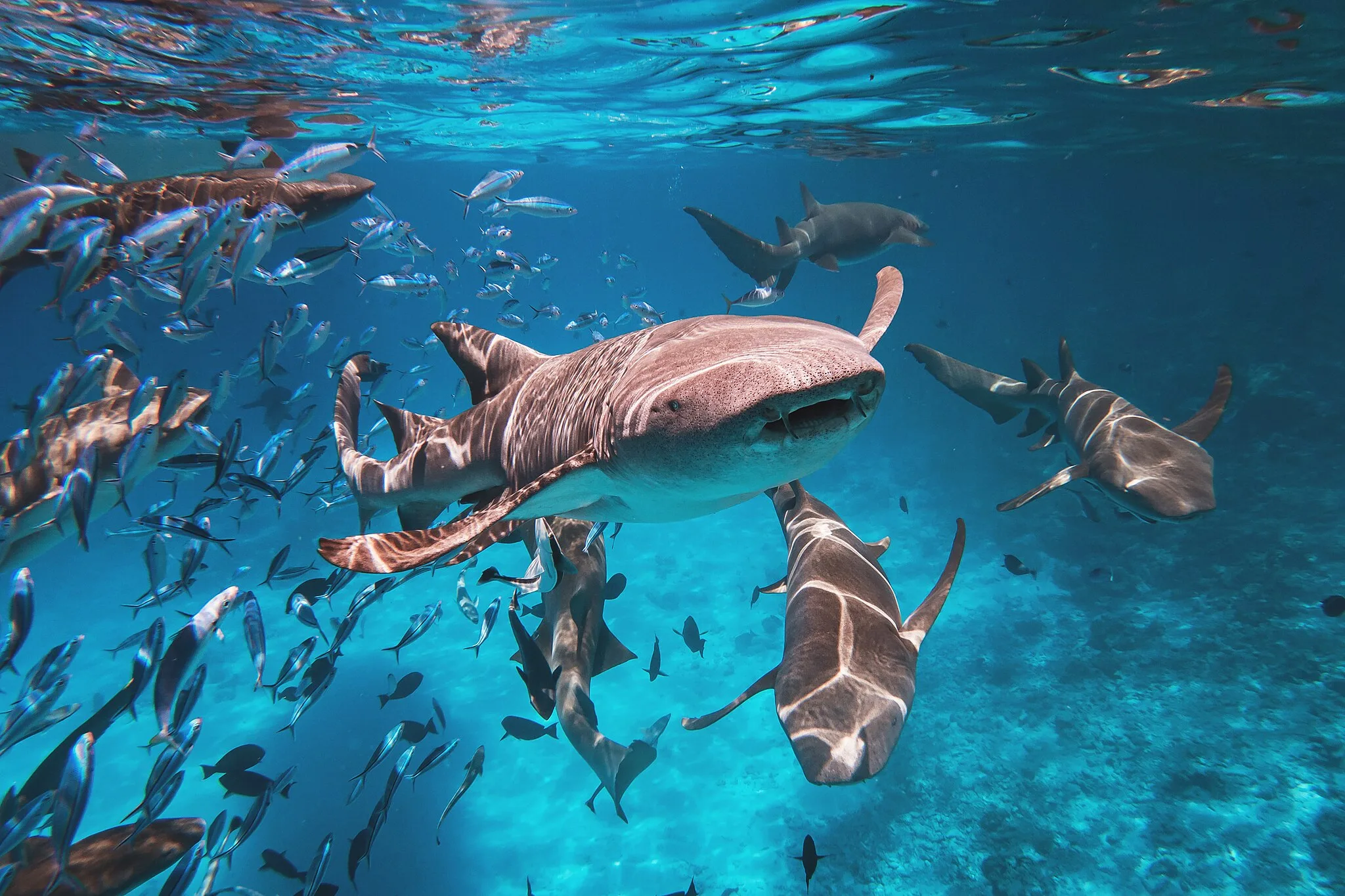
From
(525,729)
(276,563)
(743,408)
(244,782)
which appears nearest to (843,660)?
(743,408)

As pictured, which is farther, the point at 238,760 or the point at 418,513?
the point at 238,760

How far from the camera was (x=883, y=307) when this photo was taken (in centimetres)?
362

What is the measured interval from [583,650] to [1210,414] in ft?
24.7

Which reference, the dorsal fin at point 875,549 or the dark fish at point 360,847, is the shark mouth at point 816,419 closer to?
the dorsal fin at point 875,549

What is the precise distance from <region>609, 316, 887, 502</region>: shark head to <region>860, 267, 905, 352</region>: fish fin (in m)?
0.66

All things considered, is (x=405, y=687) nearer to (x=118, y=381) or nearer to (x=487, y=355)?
(x=118, y=381)

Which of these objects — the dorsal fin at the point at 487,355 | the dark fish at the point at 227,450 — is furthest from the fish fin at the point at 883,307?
the dark fish at the point at 227,450

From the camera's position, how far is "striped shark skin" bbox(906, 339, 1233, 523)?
562 centimetres

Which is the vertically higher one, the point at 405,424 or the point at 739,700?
the point at 405,424

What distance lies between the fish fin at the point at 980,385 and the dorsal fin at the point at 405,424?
234 inches

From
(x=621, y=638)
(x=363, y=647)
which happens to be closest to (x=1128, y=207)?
(x=621, y=638)

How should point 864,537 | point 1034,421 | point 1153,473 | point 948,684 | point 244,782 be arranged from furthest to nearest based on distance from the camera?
point 864,537
point 948,684
point 1034,421
point 1153,473
point 244,782

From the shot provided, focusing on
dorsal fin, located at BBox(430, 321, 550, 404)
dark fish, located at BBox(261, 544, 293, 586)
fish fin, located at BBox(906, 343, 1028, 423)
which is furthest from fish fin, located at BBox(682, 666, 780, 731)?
fish fin, located at BBox(906, 343, 1028, 423)

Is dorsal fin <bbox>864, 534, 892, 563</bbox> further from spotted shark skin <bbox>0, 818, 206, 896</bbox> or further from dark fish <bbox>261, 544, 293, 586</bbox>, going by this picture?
dark fish <bbox>261, 544, 293, 586</bbox>
